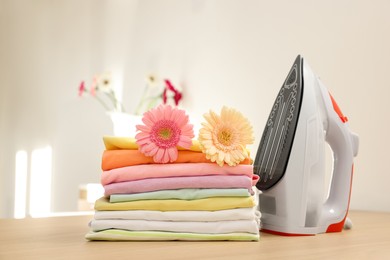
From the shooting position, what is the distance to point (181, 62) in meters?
2.37

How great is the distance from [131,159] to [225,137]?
0.49 ft


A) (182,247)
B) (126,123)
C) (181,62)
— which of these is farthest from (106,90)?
(182,247)

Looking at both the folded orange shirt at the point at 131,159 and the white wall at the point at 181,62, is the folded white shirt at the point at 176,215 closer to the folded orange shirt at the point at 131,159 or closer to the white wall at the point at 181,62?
the folded orange shirt at the point at 131,159

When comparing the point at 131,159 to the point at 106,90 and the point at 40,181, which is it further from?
the point at 40,181

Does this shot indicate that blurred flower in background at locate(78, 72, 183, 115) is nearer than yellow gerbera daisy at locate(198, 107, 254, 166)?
No

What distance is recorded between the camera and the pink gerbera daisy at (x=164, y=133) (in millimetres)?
912

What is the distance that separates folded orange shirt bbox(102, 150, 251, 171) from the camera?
0.92 m

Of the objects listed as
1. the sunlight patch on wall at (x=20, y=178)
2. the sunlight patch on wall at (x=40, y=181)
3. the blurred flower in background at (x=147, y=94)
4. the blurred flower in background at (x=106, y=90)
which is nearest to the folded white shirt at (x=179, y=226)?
the blurred flower in background at (x=147, y=94)

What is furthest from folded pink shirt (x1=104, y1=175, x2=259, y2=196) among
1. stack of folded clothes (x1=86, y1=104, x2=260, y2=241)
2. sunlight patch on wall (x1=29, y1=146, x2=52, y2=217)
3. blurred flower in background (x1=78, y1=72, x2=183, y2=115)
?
sunlight patch on wall (x1=29, y1=146, x2=52, y2=217)

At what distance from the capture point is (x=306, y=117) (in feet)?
3.34

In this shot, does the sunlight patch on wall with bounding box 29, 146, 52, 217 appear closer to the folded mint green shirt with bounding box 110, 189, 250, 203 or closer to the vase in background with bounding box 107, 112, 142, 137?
the vase in background with bounding box 107, 112, 142, 137

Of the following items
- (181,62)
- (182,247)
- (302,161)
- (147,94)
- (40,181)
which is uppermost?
(181,62)

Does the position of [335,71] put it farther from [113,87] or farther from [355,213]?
[113,87]

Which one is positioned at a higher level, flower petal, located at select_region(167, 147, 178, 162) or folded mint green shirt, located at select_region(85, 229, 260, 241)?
flower petal, located at select_region(167, 147, 178, 162)
